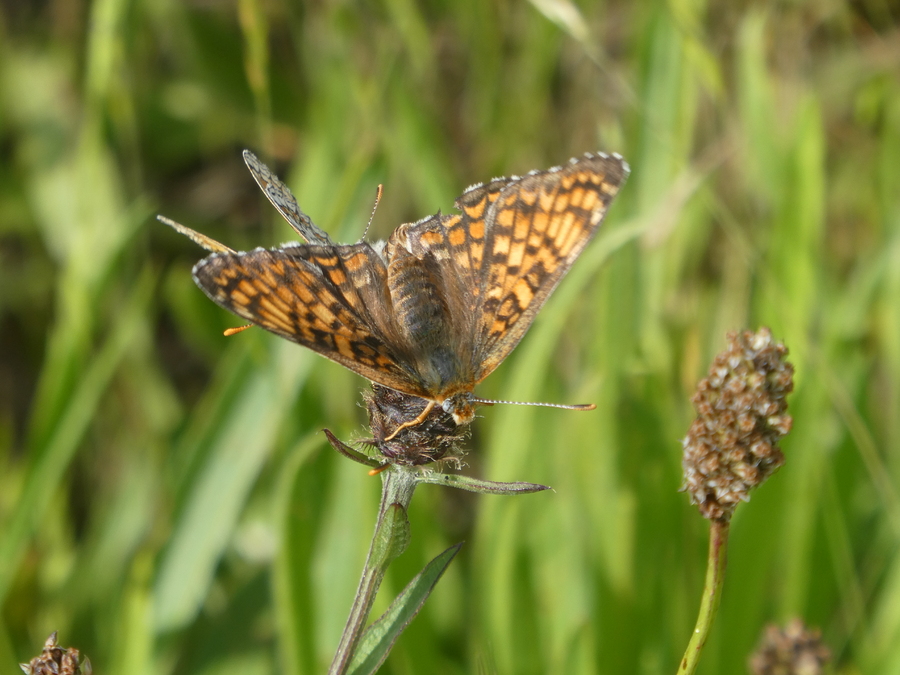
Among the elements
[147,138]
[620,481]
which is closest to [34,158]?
[147,138]

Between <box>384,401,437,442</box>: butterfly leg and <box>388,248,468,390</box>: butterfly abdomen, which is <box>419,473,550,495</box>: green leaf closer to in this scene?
<box>384,401,437,442</box>: butterfly leg

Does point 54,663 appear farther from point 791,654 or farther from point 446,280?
point 791,654

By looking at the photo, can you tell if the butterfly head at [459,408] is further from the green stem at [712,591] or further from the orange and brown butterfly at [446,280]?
the green stem at [712,591]

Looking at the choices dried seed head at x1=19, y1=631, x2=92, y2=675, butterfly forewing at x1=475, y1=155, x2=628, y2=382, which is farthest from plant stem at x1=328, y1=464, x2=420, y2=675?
butterfly forewing at x1=475, y1=155, x2=628, y2=382

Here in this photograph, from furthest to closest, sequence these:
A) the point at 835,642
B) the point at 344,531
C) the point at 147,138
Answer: the point at 147,138, the point at 835,642, the point at 344,531

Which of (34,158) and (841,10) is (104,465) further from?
(841,10)

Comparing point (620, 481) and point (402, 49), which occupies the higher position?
point (402, 49)

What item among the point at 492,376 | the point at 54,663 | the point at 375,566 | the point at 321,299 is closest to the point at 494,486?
the point at 375,566

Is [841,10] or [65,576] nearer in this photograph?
[65,576]
